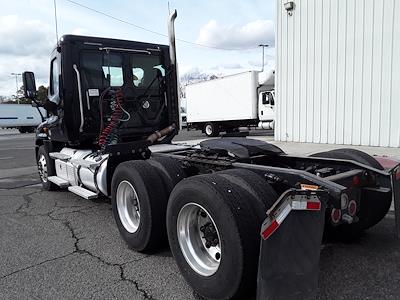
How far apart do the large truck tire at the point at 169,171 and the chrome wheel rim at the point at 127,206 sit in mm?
436

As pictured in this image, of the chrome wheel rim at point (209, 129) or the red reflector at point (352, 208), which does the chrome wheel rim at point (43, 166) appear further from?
the chrome wheel rim at point (209, 129)

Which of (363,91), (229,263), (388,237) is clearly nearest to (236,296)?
(229,263)

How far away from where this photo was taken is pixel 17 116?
43.9m

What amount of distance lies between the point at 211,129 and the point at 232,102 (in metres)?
2.78

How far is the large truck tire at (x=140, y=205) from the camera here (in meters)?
4.03

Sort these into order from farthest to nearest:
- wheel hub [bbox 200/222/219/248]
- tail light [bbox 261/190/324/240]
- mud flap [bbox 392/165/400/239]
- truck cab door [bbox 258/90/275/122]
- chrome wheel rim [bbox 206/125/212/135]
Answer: chrome wheel rim [bbox 206/125/212/135] → truck cab door [bbox 258/90/275/122] → mud flap [bbox 392/165/400/239] → wheel hub [bbox 200/222/219/248] → tail light [bbox 261/190/324/240]

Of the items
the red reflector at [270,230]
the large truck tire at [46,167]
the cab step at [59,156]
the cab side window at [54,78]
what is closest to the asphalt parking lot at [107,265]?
the red reflector at [270,230]

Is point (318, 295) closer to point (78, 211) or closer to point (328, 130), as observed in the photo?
point (78, 211)

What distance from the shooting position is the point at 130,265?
13.0 feet

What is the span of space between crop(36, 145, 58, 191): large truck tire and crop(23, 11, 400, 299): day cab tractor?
0.10 ft

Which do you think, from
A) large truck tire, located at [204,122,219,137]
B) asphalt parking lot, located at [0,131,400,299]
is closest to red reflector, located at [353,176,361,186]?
asphalt parking lot, located at [0,131,400,299]

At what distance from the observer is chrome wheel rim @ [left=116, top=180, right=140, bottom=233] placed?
4527 millimetres

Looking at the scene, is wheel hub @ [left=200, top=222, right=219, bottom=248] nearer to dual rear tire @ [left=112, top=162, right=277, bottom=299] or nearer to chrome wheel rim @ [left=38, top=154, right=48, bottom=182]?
dual rear tire @ [left=112, top=162, right=277, bottom=299]

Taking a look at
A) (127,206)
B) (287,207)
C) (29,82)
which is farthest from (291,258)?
(29,82)
